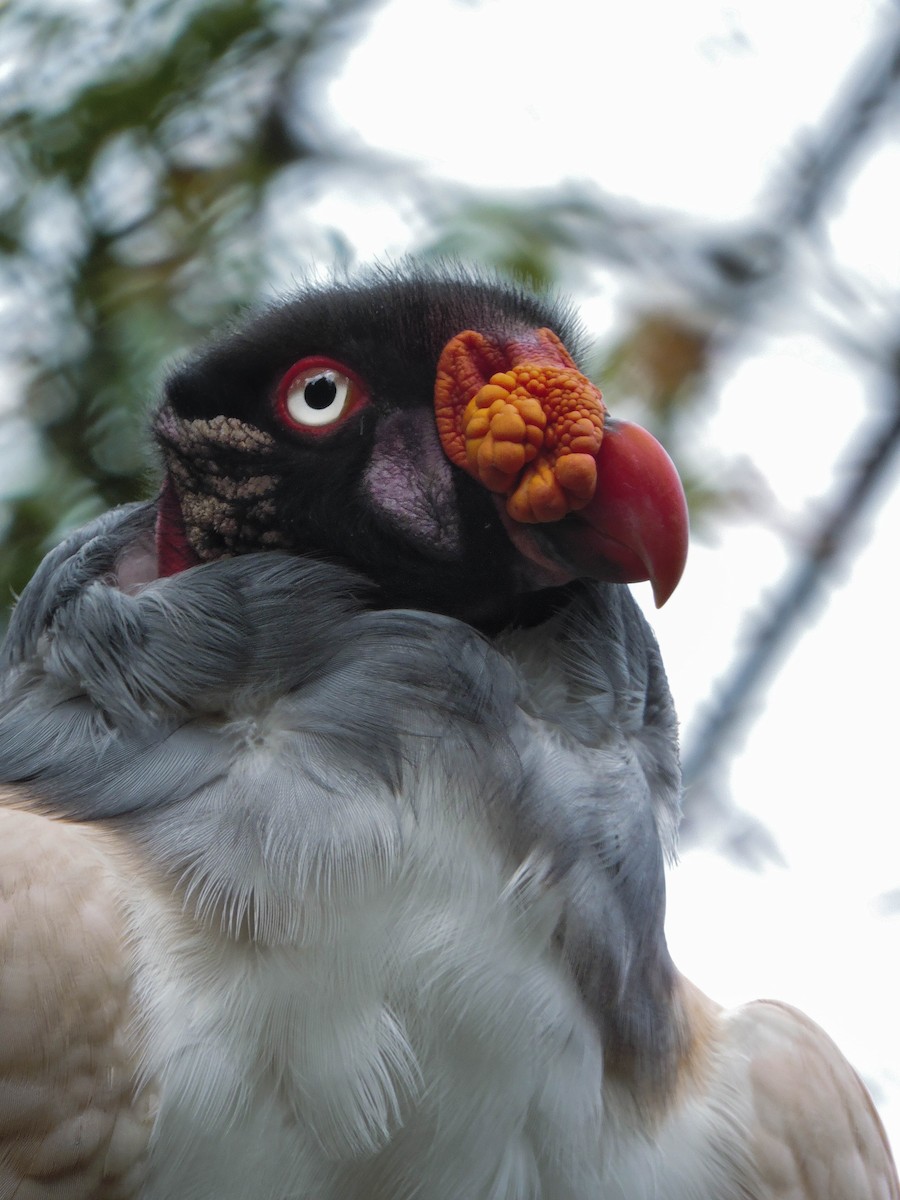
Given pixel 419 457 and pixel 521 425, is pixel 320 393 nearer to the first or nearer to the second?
pixel 419 457

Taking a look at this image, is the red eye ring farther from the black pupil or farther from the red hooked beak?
the red hooked beak

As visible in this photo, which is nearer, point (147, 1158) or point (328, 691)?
point (147, 1158)

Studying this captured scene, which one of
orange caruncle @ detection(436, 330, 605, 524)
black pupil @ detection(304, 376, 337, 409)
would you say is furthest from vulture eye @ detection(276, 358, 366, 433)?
orange caruncle @ detection(436, 330, 605, 524)

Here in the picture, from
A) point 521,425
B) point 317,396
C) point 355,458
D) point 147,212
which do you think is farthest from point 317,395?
point 147,212

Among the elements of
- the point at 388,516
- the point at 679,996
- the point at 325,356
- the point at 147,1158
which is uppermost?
the point at 325,356

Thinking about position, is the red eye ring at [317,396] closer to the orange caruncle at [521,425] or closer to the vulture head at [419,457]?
the vulture head at [419,457]

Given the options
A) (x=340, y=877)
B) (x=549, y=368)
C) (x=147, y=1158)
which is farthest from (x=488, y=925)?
(x=549, y=368)

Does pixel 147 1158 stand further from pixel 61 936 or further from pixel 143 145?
pixel 143 145
